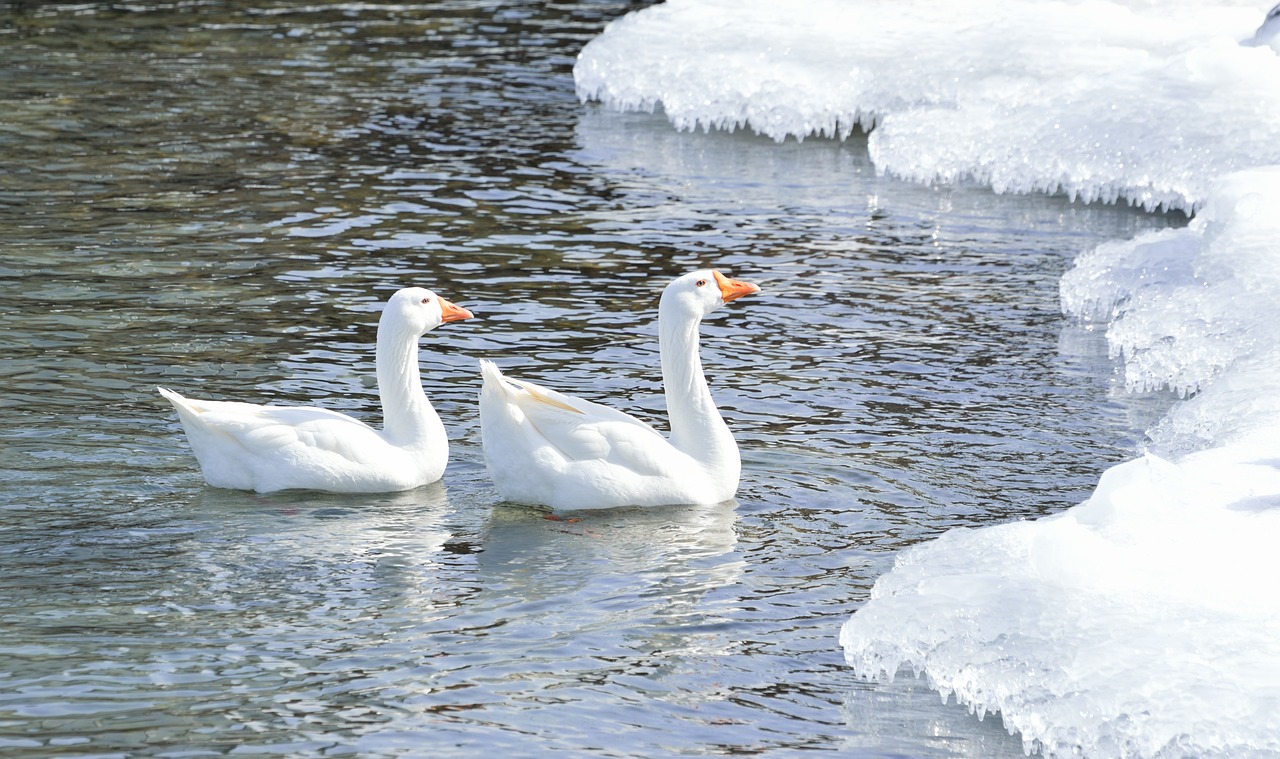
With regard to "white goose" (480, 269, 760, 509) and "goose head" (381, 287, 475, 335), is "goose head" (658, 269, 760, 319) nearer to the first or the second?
"white goose" (480, 269, 760, 509)

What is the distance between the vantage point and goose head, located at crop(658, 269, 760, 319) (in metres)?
9.47

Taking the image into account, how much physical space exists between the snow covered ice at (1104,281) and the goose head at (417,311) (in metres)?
2.99

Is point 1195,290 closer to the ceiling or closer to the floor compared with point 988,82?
closer to the floor

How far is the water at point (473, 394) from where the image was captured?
6922 millimetres

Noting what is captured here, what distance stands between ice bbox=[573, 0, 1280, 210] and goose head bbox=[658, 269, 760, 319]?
284 inches

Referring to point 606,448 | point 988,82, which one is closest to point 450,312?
point 606,448

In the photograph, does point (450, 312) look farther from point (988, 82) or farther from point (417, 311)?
point (988, 82)

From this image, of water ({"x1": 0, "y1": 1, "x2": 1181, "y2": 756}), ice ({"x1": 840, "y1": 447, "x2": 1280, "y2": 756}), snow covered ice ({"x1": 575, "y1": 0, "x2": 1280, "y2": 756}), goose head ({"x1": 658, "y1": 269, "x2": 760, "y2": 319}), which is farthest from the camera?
goose head ({"x1": 658, "y1": 269, "x2": 760, "y2": 319})

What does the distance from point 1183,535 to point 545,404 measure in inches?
134

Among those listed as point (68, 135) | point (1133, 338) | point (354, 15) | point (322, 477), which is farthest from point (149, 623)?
point (354, 15)

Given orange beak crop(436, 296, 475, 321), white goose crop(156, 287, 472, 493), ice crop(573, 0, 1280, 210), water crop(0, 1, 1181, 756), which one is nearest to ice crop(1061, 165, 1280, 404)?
water crop(0, 1, 1181, 756)

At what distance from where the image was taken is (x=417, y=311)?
9539 millimetres

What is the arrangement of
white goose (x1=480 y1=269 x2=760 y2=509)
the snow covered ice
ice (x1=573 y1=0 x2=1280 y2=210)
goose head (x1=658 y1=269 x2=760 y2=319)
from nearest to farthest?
1. the snow covered ice
2. white goose (x1=480 y1=269 x2=760 y2=509)
3. goose head (x1=658 y1=269 x2=760 y2=319)
4. ice (x1=573 y1=0 x2=1280 y2=210)

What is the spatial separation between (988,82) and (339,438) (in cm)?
1069
